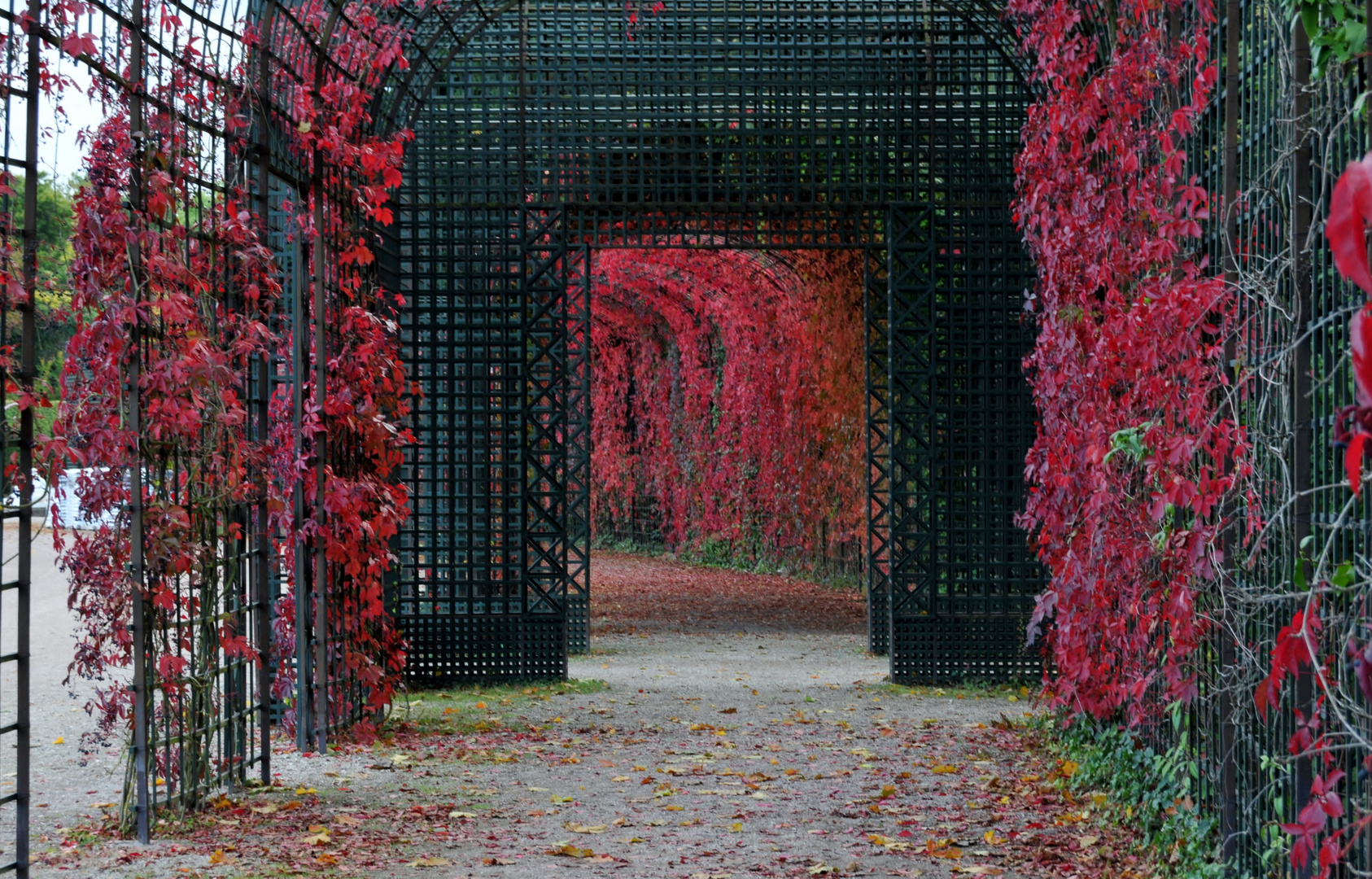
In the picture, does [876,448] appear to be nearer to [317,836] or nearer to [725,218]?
[725,218]

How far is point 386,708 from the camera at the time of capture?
8305mm

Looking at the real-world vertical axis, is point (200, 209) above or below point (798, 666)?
above

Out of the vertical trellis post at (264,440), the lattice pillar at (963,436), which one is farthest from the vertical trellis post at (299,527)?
the lattice pillar at (963,436)

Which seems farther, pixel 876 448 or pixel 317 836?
pixel 876 448

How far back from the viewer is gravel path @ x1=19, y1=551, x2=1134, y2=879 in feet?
16.2

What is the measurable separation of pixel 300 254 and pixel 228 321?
147cm

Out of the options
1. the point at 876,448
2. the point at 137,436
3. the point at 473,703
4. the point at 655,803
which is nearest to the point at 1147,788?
the point at 655,803

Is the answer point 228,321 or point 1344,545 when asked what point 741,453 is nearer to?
point 228,321

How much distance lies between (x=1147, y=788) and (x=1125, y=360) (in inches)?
69.6

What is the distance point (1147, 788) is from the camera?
5.32 meters

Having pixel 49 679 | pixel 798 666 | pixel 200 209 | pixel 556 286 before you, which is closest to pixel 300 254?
pixel 200 209

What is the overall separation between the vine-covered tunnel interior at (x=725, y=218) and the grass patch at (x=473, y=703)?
18 cm

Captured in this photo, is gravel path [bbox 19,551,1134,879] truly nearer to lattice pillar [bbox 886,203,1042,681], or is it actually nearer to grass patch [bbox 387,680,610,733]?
grass patch [bbox 387,680,610,733]

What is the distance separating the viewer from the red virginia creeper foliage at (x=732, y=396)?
1562 cm
